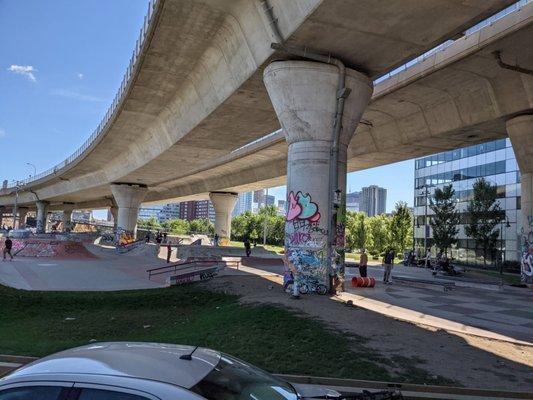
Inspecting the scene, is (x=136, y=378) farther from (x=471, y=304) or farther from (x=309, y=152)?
(x=471, y=304)

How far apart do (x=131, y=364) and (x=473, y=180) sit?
64.1 m

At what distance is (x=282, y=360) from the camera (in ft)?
27.8

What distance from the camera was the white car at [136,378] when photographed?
2.56m

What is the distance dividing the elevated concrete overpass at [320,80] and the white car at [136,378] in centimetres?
1167

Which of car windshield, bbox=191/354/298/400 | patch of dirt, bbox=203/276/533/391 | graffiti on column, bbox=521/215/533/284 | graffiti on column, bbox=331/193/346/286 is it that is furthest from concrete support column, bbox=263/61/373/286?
graffiti on column, bbox=521/215/533/284

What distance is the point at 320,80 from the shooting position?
53.7 feet

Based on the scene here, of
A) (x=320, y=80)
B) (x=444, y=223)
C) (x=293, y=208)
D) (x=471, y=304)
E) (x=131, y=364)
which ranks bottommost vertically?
(x=471, y=304)

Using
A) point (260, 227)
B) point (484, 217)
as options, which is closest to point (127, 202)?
point (484, 217)

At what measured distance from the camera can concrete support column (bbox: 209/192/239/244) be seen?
6312 cm

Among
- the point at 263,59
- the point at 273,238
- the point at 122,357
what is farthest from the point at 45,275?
the point at 273,238

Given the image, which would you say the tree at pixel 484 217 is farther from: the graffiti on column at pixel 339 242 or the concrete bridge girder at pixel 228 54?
the graffiti on column at pixel 339 242

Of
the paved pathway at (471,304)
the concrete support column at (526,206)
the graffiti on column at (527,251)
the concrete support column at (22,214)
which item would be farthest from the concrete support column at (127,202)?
the concrete support column at (22,214)

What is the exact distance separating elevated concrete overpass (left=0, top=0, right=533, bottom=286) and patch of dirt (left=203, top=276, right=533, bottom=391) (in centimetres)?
410

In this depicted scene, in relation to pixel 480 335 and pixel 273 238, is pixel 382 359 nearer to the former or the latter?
pixel 480 335
